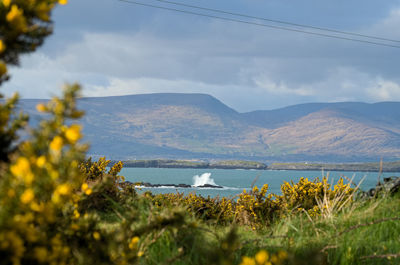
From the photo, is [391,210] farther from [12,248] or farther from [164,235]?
[12,248]

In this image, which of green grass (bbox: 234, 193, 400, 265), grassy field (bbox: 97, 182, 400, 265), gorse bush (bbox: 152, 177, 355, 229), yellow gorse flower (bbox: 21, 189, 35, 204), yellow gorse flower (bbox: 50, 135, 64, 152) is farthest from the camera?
gorse bush (bbox: 152, 177, 355, 229)

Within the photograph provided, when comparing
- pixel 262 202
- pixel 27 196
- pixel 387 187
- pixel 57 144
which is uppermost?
pixel 57 144

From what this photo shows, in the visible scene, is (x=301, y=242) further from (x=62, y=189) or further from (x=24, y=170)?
(x=24, y=170)

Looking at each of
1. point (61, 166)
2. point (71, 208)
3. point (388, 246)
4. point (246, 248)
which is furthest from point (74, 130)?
point (388, 246)

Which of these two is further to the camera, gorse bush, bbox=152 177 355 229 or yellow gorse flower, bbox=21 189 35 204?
gorse bush, bbox=152 177 355 229

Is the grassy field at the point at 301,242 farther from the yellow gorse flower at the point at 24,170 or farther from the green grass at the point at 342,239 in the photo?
the yellow gorse flower at the point at 24,170

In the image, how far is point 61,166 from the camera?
2.11 meters

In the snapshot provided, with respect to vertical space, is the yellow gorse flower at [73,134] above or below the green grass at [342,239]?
above

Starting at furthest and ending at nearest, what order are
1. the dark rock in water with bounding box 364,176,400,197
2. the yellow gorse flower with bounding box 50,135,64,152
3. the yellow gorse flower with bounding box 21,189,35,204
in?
the dark rock in water with bounding box 364,176,400,197 < the yellow gorse flower with bounding box 50,135,64,152 < the yellow gorse flower with bounding box 21,189,35,204

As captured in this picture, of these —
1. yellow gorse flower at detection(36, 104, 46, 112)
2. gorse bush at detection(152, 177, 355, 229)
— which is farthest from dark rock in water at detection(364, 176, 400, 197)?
yellow gorse flower at detection(36, 104, 46, 112)

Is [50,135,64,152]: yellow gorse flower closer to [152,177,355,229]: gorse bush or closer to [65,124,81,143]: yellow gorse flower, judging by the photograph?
[65,124,81,143]: yellow gorse flower

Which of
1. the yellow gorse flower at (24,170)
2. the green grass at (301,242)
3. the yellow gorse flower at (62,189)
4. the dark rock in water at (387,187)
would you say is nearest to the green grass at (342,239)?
the green grass at (301,242)

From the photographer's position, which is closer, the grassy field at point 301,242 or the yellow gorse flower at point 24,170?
the yellow gorse flower at point 24,170

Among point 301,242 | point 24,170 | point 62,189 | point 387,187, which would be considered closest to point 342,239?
point 301,242
